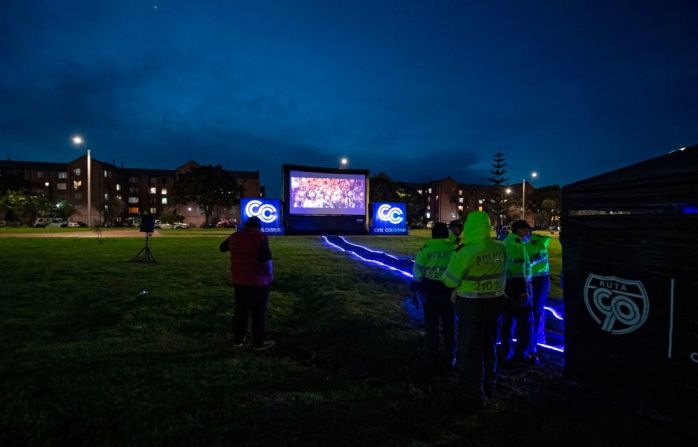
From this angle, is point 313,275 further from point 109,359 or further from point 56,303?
point 109,359

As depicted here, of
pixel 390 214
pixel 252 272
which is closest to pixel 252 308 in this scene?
pixel 252 272

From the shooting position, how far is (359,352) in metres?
5.69

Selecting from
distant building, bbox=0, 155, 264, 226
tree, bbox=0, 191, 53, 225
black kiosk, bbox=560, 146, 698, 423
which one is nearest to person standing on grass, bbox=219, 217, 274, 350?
black kiosk, bbox=560, 146, 698, 423

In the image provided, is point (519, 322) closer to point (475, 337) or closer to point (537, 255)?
point (537, 255)

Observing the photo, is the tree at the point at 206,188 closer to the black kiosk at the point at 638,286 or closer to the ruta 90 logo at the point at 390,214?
the ruta 90 logo at the point at 390,214

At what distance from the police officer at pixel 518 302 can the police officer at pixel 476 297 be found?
1.05 metres

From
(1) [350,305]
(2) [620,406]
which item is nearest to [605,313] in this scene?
(2) [620,406]

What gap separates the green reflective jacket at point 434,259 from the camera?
522 centimetres

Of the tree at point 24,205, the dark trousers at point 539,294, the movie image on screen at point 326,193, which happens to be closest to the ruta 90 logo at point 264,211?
the movie image on screen at point 326,193

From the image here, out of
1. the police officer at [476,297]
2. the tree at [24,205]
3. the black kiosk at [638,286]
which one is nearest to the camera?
the black kiosk at [638,286]

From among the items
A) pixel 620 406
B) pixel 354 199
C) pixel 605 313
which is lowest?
pixel 620 406

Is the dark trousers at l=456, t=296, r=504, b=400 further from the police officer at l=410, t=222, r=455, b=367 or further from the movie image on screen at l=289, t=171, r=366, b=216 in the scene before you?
the movie image on screen at l=289, t=171, r=366, b=216

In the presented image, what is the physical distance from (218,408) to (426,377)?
95.4 inches

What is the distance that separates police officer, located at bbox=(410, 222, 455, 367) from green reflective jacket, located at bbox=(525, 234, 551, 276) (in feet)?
4.42
